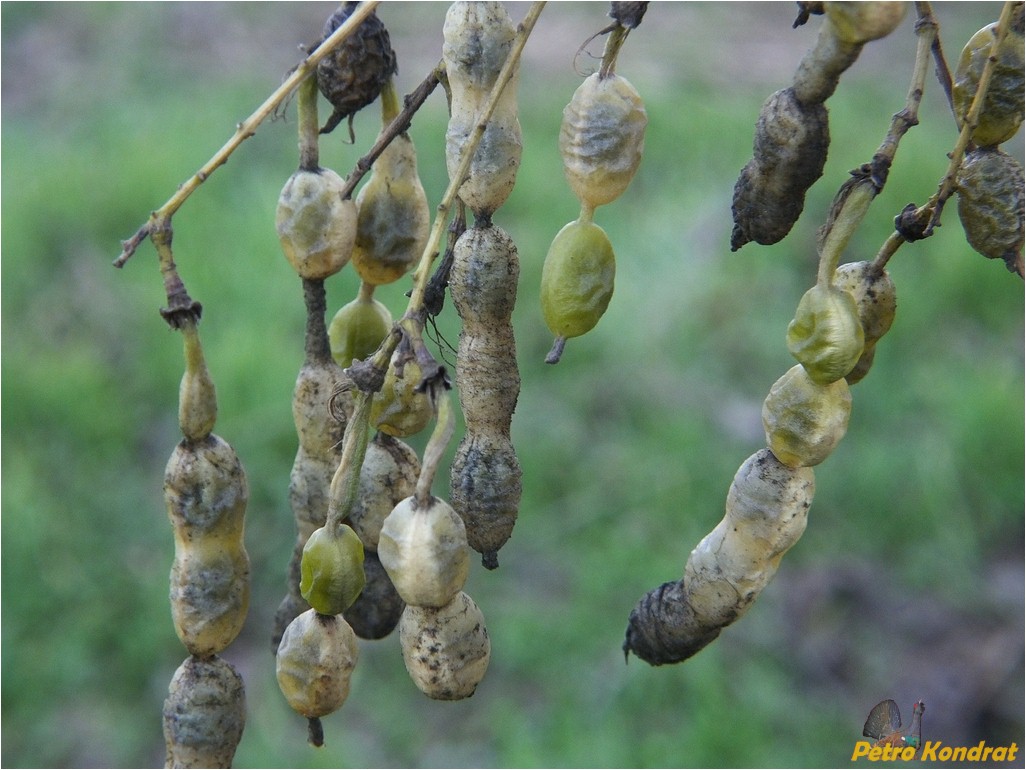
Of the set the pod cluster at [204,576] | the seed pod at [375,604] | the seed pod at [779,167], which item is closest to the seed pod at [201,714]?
the pod cluster at [204,576]

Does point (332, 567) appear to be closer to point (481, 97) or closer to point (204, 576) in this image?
point (204, 576)

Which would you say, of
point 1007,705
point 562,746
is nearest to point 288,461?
point 562,746

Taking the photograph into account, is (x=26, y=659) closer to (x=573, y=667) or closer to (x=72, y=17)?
(x=573, y=667)

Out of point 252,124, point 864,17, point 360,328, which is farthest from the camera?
point 360,328

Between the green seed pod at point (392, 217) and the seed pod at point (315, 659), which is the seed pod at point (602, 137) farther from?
the seed pod at point (315, 659)

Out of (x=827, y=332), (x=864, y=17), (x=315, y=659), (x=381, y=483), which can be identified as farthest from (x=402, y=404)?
(x=864, y=17)

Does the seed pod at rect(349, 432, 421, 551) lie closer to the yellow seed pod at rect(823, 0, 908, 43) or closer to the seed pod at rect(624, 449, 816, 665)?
the seed pod at rect(624, 449, 816, 665)
